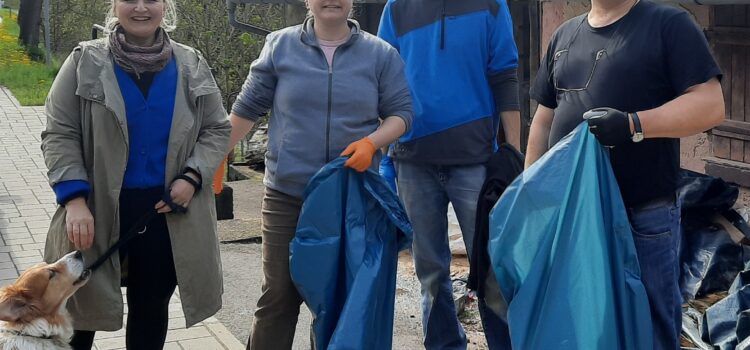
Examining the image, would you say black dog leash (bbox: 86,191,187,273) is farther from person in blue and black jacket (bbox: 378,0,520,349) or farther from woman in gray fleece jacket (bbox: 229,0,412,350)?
person in blue and black jacket (bbox: 378,0,520,349)

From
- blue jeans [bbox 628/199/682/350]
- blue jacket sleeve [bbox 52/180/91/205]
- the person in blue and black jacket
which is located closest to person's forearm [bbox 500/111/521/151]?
the person in blue and black jacket

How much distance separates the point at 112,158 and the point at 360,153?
0.89m

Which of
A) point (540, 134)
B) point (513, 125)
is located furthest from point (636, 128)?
point (513, 125)

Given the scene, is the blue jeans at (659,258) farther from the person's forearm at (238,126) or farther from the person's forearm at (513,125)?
the person's forearm at (238,126)

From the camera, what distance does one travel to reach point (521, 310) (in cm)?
302

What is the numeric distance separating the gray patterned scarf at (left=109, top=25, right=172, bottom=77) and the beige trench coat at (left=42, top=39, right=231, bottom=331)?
0.15 feet

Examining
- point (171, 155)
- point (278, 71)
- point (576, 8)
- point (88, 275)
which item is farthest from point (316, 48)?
point (576, 8)

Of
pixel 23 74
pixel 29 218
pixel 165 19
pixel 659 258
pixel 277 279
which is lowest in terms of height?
pixel 23 74

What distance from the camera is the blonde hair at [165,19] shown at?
3.38 meters

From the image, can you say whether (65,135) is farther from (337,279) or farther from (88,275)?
(337,279)

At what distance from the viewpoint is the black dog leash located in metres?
3.32

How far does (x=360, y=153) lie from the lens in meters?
3.40

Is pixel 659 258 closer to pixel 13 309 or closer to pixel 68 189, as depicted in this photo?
pixel 68 189

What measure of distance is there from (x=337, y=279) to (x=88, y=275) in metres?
0.91
